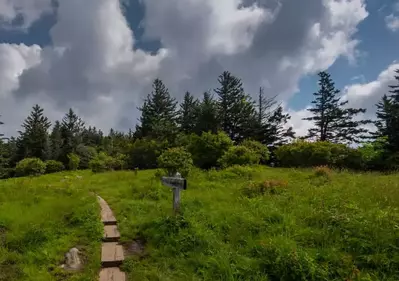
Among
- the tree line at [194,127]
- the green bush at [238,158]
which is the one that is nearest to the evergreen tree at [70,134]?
the tree line at [194,127]

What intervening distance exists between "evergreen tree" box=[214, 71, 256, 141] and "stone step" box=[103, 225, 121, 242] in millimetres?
26591

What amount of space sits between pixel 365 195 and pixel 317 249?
10.6 feet

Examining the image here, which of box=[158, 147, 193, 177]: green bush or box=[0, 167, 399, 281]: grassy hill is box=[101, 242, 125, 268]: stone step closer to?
box=[0, 167, 399, 281]: grassy hill

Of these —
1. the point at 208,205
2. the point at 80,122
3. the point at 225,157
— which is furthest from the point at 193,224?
the point at 80,122

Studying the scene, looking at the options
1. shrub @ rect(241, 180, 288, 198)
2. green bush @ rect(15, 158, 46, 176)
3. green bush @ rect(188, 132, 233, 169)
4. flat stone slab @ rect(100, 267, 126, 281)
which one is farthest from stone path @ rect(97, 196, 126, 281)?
green bush @ rect(15, 158, 46, 176)

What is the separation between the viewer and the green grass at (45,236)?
191 inches

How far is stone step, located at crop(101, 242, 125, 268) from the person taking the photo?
521 centimetres

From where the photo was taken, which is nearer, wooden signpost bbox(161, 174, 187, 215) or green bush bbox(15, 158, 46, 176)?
wooden signpost bbox(161, 174, 187, 215)

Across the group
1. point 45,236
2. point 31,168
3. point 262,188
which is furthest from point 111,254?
point 31,168

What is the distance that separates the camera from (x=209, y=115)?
104 feet

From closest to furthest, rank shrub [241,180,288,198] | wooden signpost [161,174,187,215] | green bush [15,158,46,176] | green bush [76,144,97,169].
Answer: wooden signpost [161,174,187,215] < shrub [241,180,288,198] < green bush [15,158,46,176] < green bush [76,144,97,169]

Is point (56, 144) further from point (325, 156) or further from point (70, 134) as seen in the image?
point (325, 156)

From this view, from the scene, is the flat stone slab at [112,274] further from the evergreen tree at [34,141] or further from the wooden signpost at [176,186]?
the evergreen tree at [34,141]

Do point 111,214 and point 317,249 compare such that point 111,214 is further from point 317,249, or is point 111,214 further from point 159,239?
Answer: point 317,249
